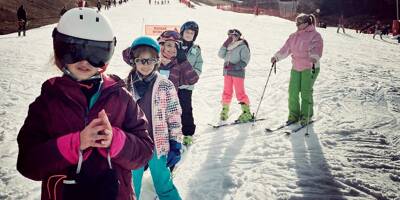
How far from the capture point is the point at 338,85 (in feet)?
35.0

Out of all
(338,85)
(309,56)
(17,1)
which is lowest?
(338,85)

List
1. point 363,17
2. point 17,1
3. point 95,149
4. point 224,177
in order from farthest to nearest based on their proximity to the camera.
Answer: point 363,17
point 17,1
point 224,177
point 95,149

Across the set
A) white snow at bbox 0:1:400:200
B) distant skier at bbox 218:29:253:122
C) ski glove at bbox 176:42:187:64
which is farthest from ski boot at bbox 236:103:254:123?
ski glove at bbox 176:42:187:64

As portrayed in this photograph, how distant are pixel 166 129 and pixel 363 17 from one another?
65.4 m

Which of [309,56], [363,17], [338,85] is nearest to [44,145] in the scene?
[309,56]

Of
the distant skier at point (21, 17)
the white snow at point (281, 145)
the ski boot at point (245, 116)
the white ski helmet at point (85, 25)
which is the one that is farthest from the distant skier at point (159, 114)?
the distant skier at point (21, 17)

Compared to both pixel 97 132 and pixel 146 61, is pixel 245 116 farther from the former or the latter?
pixel 97 132

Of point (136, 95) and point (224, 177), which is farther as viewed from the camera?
point (224, 177)

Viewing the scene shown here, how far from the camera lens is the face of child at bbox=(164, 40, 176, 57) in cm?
473

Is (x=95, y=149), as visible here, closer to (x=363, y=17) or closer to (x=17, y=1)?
(x=17, y=1)

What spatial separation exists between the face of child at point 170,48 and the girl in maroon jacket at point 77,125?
2754 mm

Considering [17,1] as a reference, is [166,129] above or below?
below

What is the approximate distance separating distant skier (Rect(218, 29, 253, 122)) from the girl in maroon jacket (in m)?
5.32

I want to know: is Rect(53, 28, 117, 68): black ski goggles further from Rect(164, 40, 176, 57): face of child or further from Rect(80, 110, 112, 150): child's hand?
Rect(164, 40, 176, 57): face of child
